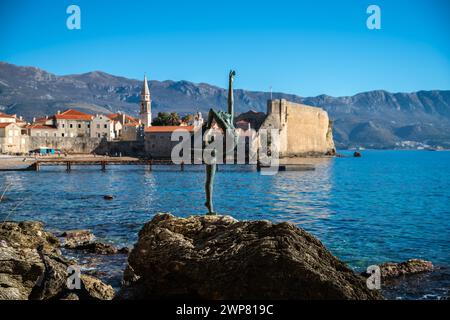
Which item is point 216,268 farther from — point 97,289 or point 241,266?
point 97,289

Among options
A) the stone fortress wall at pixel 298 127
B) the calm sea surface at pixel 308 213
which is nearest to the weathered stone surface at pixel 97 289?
the calm sea surface at pixel 308 213

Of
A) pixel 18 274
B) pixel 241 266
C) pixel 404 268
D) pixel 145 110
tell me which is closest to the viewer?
pixel 241 266

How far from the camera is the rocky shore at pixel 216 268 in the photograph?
3.83 meters

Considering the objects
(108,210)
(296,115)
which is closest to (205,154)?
(108,210)

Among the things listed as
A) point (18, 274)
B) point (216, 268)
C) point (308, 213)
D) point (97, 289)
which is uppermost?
point (216, 268)

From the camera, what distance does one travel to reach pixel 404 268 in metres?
9.39

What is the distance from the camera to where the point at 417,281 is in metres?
8.72

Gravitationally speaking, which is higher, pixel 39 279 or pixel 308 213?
pixel 39 279

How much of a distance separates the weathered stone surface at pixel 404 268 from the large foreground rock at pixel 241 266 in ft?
16.7

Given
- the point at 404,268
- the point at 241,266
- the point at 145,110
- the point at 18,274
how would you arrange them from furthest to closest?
the point at 145,110
the point at 404,268
the point at 18,274
the point at 241,266

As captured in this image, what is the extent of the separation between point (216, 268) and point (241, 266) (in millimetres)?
306

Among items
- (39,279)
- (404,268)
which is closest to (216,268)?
(39,279)

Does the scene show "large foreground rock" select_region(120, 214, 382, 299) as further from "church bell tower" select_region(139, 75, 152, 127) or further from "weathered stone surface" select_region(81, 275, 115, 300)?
"church bell tower" select_region(139, 75, 152, 127)

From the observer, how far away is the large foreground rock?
150 inches
